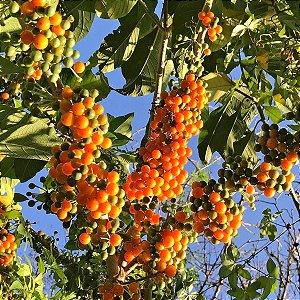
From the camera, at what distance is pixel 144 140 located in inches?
55.6

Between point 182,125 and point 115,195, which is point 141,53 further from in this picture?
point 115,195

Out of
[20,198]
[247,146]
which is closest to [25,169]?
[20,198]

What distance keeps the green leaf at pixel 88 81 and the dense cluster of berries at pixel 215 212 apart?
0.29 metres

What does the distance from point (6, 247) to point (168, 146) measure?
0.65 metres

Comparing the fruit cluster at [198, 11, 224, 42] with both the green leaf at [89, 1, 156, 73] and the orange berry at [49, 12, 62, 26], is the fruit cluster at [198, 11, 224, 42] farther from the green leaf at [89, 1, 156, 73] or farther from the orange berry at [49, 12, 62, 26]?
the orange berry at [49, 12, 62, 26]

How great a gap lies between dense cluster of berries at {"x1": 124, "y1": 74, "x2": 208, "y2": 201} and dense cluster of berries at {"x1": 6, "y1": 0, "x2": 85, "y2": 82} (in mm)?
286

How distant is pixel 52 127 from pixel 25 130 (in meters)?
0.08

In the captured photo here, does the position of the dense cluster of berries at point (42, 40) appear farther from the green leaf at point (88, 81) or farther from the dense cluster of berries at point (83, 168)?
the green leaf at point (88, 81)

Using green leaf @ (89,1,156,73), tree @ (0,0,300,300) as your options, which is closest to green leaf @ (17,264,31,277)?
tree @ (0,0,300,300)

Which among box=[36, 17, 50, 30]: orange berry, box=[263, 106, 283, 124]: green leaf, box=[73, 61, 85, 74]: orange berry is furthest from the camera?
box=[263, 106, 283, 124]: green leaf

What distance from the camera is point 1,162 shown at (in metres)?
1.38

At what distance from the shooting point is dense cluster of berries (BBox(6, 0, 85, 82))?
2.51 feet

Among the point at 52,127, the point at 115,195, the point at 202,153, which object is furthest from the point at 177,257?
the point at 202,153

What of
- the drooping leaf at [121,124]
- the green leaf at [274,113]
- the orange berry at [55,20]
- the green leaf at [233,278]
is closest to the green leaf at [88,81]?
the orange berry at [55,20]
